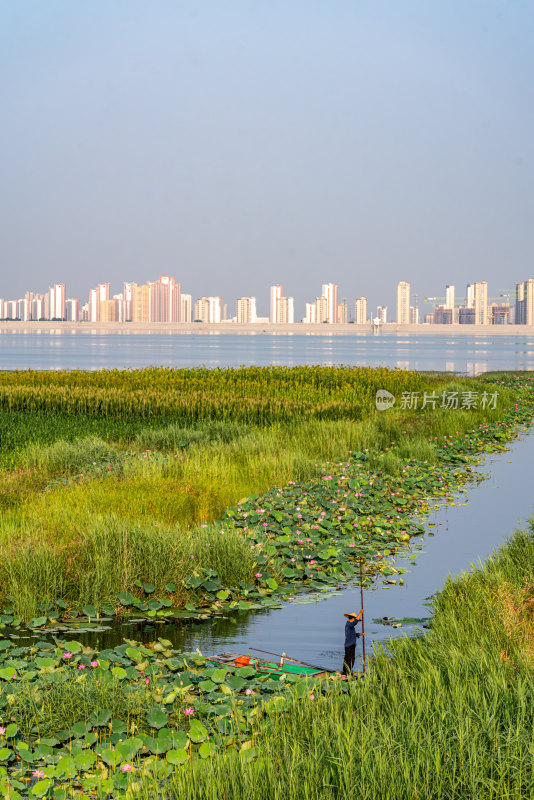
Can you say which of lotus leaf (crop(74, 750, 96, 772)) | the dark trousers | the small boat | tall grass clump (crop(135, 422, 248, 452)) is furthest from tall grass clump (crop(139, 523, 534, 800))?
tall grass clump (crop(135, 422, 248, 452))

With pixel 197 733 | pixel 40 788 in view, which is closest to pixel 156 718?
pixel 197 733

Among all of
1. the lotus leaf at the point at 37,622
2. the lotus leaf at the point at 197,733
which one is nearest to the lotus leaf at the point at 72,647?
the lotus leaf at the point at 37,622

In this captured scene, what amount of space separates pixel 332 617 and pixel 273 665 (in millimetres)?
1939

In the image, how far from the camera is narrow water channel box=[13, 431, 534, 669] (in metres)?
8.36

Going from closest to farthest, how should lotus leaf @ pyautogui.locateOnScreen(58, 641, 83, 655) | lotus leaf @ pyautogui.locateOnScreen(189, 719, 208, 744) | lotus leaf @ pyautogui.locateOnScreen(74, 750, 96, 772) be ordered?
lotus leaf @ pyautogui.locateOnScreen(74, 750, 96, 772) → lotus leaf @ pyautogui.locateOnScreen(189, 719, 208, 744) → lotus leaf @ pyautogui.locateOnScreen(58, 641, 83, 655)

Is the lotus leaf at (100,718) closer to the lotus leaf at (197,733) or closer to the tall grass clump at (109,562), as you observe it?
the lotus leaf at (197,733)

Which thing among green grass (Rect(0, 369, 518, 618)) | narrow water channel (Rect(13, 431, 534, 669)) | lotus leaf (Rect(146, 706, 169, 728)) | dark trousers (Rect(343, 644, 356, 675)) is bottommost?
narrow water channel (Rect(13, 431, 534, 669))

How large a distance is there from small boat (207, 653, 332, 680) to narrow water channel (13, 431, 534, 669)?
32 centimetres

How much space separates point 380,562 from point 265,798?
7.26 metres

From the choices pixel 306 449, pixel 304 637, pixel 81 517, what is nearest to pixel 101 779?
pixel 304 637

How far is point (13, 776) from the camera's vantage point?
5.36 metres

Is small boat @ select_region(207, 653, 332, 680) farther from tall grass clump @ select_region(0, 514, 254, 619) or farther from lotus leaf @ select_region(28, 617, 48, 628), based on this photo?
tall grass clump @ select_region(0, 514, 254, 619)

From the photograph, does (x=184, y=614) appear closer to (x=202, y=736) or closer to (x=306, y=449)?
(x=202, y=736)

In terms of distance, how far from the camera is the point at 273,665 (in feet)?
24.4
